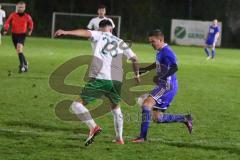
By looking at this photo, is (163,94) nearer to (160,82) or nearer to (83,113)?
(160,82)

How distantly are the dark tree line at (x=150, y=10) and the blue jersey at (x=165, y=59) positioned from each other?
45.4 meters

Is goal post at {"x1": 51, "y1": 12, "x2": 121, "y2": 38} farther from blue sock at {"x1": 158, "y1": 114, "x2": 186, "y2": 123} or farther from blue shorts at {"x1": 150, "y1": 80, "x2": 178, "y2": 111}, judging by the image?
blue shorts at {"x1": 150, "y1": 80, "x2": 178, "y2": 111}

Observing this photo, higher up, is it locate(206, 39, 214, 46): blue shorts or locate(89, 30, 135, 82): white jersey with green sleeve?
locate(89, 30, 135, 82): white jersey with green sleeve

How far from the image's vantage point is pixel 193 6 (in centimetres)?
5656

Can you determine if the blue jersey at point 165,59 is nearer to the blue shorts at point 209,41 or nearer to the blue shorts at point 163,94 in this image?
the blue shorts at point 163,94

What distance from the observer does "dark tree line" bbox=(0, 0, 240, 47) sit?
55094 millimetres

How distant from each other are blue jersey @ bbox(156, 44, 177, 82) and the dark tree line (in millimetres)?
45397

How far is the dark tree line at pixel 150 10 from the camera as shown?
55.1 m

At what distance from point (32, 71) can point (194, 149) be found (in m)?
12.2

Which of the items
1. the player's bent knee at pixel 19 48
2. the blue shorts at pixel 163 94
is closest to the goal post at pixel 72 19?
the player's bent knee at pixel 19 48

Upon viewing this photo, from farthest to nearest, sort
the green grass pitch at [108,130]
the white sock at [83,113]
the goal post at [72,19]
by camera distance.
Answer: the goal post at [72,19] < the white sock at [83,113] < the green grass pitch at [108,130]

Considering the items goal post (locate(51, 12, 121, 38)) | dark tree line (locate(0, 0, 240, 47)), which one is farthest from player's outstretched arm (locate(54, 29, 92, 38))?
dark tree line (locate(0, 0, 240, 47))

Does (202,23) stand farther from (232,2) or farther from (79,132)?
(79,132)

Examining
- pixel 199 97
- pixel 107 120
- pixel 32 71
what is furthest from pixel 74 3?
pixel 107 120
